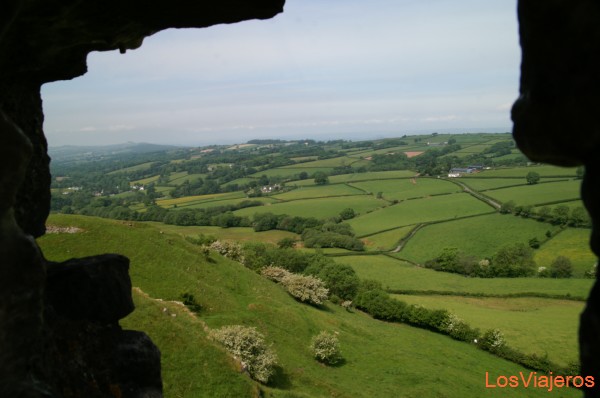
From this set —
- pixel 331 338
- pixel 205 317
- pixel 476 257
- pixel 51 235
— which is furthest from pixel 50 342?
pixel 476 257

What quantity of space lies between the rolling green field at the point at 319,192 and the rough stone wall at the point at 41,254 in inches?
5413

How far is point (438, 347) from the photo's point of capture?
4950 cm

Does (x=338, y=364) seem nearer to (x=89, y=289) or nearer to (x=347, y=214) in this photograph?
(x=89, y=289)

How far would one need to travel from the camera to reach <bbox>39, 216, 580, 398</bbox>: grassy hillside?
79.0 feet

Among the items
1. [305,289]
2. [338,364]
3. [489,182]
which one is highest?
[489,182]

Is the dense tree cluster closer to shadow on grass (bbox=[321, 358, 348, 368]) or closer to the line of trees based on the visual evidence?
the line of trees

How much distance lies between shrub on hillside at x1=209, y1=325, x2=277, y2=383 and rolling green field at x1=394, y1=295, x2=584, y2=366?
3627 centimetres

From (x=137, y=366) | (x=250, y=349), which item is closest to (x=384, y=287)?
(x=250, y=349)

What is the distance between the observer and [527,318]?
57.2 m

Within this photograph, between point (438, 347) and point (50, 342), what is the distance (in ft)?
159

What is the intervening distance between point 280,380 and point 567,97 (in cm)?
3029

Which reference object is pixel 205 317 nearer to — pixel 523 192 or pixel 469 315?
pixel 469 315

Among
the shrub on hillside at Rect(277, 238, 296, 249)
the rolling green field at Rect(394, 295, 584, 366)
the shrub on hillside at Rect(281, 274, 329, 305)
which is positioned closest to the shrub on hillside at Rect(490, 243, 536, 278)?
the rolling green field at Rect(394, 295, 584, 366)

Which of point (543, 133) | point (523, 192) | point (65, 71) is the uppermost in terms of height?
point (65, 71)
